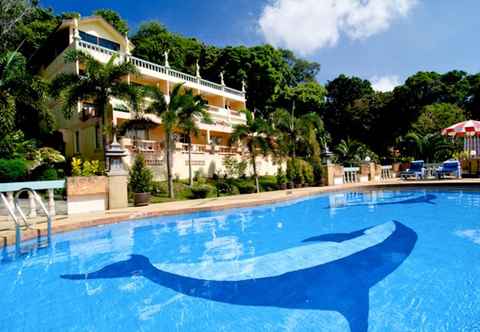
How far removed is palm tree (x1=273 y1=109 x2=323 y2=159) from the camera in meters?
20.6

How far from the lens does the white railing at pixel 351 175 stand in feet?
75.4

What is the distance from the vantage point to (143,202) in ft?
41.7

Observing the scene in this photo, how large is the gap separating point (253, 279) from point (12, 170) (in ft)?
46.1

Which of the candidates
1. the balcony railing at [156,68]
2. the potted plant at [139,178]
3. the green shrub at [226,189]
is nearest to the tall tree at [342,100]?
the balcony railing at [156,68]

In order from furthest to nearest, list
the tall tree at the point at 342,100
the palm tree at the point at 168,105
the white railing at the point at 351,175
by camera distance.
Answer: the tall tree at the point at 342,100, the white railing at the point at 351,175, the palm tree at the point at 168,105

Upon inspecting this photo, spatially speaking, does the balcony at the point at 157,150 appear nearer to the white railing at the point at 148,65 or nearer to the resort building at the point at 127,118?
the resort building at the point at 127,118

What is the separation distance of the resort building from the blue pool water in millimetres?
10882

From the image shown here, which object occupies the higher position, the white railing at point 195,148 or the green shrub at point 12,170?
the white railing at point 195,148

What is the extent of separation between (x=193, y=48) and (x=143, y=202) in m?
31.0

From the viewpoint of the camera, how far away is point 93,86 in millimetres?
15336

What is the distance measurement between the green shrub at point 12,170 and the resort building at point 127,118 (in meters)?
4.20

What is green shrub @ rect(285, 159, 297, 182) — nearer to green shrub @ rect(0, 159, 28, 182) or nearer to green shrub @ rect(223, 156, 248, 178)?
green shrub @ rect(223, 156, 248, 178)

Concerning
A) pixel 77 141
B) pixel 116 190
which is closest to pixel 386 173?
pixel 116 190

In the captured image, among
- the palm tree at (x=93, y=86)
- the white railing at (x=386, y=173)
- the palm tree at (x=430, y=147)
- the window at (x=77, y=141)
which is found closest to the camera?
the palm tree at (x=93, y=86)
